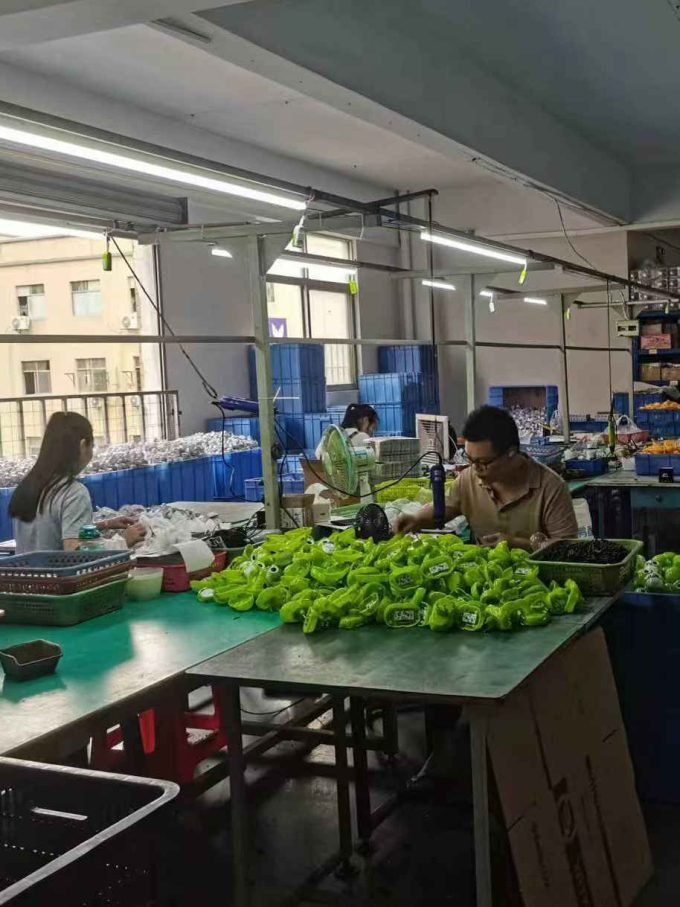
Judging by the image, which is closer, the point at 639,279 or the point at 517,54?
the point at 517,54

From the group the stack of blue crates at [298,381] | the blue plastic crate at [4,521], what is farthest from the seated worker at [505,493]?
the stack of blue crates at [298,381]

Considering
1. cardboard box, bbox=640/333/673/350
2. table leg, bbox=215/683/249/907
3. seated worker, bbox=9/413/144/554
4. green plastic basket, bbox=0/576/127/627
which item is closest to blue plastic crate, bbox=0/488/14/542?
seated worker, bbox=9/413/144/554

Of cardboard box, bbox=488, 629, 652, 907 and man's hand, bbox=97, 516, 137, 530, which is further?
A: man's hand, bbox=97, 516, 137, 530

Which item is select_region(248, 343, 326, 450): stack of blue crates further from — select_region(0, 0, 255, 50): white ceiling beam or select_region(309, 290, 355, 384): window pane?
select_region(0, 0, 255, 50): white ceiling beam

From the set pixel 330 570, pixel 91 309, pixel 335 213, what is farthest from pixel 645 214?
pixel 330 570

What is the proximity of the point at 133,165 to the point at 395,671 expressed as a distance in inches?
74.2

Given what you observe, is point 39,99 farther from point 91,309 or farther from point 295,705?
point 295,705

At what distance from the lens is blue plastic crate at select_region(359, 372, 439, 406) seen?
35.9ft

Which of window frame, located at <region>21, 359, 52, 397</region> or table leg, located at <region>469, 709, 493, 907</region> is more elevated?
window frame, located at <region>21, 359, 52, 397</region>

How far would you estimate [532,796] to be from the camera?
8.29ft

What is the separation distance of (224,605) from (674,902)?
165 centimetres

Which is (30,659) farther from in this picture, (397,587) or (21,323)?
(21,323)

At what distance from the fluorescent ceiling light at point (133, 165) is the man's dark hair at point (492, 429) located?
1157mm

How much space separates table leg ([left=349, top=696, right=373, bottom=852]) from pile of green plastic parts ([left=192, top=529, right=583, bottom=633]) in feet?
1.55
